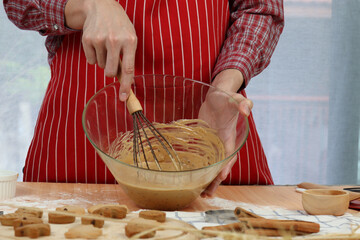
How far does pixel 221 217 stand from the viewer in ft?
2.42

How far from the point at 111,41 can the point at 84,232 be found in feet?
1.27

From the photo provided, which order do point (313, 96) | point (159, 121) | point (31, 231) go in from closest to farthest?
point (31, 231), point (159, 121), point (313, 96)

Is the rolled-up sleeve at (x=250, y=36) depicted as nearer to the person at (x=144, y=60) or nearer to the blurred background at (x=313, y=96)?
the person at (x=144, y=60)

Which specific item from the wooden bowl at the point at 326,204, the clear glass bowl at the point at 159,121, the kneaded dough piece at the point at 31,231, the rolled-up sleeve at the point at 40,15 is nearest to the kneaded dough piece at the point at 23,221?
the kneaded dough piece at the point at 31,231

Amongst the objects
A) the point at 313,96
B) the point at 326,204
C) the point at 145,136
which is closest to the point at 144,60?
the point at 145,136

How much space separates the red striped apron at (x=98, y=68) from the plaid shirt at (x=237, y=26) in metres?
0.06

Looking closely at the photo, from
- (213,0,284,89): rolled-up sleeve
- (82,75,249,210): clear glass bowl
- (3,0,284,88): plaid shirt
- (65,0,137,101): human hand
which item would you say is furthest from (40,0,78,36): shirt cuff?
(213,0,284,89): rolled-up sleeve

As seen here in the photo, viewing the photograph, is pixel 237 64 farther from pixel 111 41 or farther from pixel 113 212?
pixel 113 212

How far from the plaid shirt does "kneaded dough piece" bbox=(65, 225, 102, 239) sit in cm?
60

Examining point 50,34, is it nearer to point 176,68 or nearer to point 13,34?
point 176,68

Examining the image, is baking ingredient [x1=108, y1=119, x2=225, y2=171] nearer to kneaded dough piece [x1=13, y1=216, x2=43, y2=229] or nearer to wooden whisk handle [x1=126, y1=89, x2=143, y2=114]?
wooden whisk handle [x1=126, y1=89, x2=143, y2=114]

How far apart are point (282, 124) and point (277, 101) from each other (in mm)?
126

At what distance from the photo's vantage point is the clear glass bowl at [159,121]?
750 mm

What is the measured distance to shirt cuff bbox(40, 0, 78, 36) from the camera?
104cm
